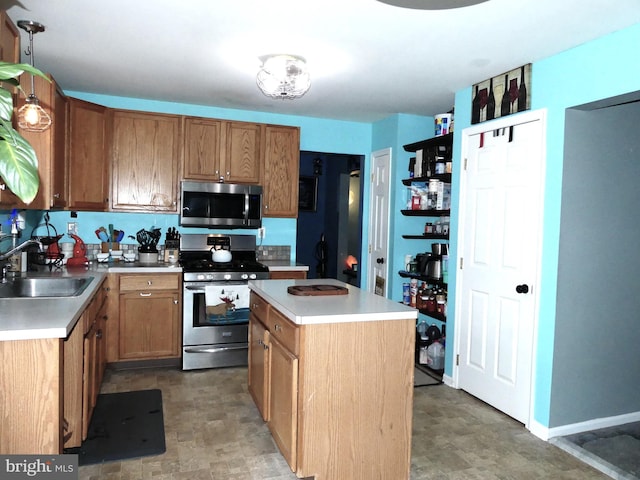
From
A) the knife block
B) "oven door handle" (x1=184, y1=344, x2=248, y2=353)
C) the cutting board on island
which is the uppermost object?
the knife block

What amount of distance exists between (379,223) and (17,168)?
3815 mm

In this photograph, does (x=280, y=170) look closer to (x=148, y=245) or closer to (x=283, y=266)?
(x=283, y=266)

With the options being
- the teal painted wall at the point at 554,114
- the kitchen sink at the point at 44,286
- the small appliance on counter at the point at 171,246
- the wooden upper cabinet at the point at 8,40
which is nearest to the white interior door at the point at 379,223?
the teal painted wall at the point at 554,114

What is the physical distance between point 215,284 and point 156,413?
45.7 inches

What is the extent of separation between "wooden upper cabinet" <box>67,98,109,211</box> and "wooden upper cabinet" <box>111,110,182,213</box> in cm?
13

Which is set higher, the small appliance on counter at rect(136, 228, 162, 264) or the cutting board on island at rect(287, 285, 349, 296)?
the small appliance on counter at rect(136, 228, 162, 264)

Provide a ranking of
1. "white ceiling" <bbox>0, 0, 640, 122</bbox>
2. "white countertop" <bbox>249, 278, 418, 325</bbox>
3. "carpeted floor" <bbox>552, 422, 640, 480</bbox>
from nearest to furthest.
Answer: "white countertop" <bbox>249, 278, 418, 325</bbox> < "white ceiling" <bbox>0, 0, 640, 122</bbox> < "carpeted floor" <bbox>552, 422, 640, 480</bbox>

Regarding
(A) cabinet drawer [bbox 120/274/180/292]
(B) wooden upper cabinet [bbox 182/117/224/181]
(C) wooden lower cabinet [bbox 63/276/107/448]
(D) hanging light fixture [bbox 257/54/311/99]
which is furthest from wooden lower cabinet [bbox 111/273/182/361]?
(D) hanging light fixture [bbox 257/54/311/99]

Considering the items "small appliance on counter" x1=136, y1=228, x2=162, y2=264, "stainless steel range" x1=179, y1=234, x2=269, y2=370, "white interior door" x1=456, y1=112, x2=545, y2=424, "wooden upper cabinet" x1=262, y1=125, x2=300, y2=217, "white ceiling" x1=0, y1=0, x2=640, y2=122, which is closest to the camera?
"white ceiling" x1=0, y1=0, x2=640, y2=122

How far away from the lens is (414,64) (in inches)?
121

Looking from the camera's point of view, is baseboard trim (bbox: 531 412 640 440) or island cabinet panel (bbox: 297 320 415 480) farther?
baseboard trim (bbox: 531 412 640 440)

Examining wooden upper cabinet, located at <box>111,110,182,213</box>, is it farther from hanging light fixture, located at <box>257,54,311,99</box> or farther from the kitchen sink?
hanging light fixture, located at <box>257,54,311,99</box>

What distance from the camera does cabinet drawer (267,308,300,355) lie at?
7.02 ft

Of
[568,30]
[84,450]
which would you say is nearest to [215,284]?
[84,450]
